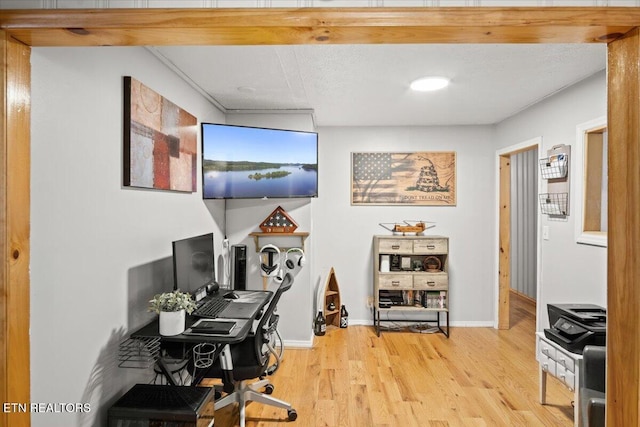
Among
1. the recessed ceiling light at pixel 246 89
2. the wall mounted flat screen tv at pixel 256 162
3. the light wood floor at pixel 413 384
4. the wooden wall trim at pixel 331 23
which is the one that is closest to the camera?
the wooden wall trim at pixel 331 23

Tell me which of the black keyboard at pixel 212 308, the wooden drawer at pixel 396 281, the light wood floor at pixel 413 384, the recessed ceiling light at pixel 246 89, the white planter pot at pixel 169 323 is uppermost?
the recessed ceiling light at pixel 246 89

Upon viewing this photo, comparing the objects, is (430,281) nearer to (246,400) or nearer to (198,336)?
(246,400)

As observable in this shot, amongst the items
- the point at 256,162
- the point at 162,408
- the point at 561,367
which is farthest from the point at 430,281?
the point at 162,408

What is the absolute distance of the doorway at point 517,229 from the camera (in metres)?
4.43

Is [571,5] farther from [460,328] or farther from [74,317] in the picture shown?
[460,328]

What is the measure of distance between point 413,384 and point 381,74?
2500 mm

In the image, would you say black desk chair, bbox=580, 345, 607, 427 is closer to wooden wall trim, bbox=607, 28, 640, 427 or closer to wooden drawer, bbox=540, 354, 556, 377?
wooden drawer, bbox=540, 354, 556, 377

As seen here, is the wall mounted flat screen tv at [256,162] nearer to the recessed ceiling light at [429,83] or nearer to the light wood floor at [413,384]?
the recessed ceiling light at [429,83]

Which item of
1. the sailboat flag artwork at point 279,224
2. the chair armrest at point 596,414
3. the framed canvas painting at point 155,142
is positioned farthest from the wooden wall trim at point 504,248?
the framed canvas painting at point 155,142

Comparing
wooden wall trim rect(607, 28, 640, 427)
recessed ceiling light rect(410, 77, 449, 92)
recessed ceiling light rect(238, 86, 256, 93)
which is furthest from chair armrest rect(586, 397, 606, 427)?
recessed ceiling light rect(238, 86, 256, 93)

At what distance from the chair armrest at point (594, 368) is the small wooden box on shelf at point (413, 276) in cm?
201

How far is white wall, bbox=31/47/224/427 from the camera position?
145 centimetres

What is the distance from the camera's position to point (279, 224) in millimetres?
3826

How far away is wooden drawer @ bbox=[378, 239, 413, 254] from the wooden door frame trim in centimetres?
313
